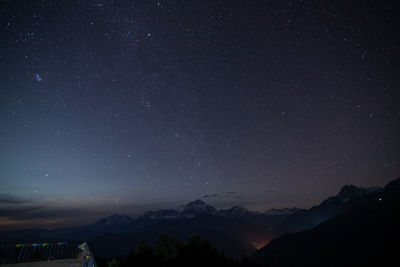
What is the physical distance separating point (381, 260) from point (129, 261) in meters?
220

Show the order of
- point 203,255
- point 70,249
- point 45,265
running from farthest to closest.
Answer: point 203,255 → point 70,249 → point 45,265

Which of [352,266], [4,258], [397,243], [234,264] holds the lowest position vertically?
[352,266]

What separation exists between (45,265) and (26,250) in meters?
6.64

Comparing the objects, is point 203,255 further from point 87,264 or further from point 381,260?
point 381,260

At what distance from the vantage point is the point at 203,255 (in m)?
63.5

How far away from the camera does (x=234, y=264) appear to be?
66.0m

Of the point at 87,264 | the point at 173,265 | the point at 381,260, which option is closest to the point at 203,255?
the point at 173,265

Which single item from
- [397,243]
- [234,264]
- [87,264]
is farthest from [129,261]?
[397,243]

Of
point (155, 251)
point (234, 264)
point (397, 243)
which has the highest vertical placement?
point (155, 251)

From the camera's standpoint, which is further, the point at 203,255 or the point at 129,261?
the point at 203,255

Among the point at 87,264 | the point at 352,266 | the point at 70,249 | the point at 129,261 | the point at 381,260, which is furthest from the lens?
the point at 352,266

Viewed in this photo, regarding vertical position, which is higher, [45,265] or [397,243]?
[45,265]

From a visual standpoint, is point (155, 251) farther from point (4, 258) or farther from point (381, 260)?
point (381, 260)

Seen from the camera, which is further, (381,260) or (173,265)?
(381,260)
